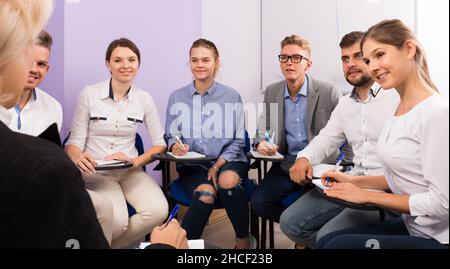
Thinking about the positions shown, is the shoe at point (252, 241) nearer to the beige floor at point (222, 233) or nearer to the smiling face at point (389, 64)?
the beige floor at point (222, 233)

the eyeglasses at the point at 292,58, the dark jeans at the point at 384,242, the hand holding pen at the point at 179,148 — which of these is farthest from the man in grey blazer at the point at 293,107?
the dark jeans at the point at 384,242

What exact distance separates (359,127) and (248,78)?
0.33 m

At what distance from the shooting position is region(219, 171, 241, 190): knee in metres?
1.20

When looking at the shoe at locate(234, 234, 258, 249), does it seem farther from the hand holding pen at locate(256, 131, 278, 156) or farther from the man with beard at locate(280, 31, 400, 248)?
the hand holding pen at locate(256, 131, 278, 156)

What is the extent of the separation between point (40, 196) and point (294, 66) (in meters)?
0.73

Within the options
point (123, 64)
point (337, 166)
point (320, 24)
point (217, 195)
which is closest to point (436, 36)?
point (320, 24)

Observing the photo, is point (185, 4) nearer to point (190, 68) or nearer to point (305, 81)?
point (190, 68)

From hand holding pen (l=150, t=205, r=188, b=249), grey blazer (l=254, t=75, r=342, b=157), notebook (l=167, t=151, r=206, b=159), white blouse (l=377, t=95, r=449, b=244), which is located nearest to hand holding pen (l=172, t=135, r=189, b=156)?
notebook (l=167, t=151, r=206, b=159)

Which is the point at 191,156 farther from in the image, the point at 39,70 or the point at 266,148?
the point at 39,70

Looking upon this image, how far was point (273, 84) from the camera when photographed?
1013mm

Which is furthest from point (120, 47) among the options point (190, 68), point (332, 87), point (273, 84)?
point (332, 87)

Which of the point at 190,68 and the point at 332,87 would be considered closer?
the point at 332,87

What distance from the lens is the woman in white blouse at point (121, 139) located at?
47.7 inches
